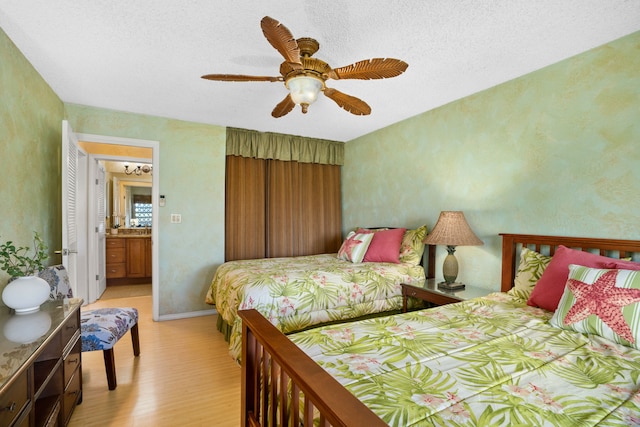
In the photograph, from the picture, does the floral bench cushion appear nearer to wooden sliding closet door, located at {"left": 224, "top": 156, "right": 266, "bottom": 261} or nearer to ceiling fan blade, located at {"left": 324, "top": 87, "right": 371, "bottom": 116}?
wooden sliding closet door, located at {"left": 224, "top": 156, "right": 266, "bottom": 261}

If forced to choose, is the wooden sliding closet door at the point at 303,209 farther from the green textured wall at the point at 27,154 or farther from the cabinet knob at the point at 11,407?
the cabinet knob at the point at 11,407

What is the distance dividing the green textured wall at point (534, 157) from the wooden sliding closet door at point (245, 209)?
5.95 ft

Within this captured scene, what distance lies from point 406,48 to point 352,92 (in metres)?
0.79

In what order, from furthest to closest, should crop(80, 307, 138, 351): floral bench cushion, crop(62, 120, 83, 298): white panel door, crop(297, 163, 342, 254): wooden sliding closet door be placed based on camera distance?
crop(297, 163, 342, 254): wooden sliding closet door
crop(62, 120, 83, 298): white panel door
crop(80, 307, 138, 351): floral bench cushion

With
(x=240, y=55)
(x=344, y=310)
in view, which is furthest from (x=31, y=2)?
(x=344, y=310)

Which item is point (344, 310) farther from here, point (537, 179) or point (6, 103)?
point (6, 103)

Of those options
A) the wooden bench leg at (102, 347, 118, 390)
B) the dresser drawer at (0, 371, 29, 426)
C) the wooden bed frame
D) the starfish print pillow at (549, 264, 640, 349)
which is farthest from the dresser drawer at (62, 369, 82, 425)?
the starfish print pillow at (549, 264, 640, 349)

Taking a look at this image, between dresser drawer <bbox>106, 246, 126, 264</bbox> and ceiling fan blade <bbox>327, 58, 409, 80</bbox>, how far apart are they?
505cm

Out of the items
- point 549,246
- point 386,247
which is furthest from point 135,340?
point 549,246

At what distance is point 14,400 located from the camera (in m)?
1.15

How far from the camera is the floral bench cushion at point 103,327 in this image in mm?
2105

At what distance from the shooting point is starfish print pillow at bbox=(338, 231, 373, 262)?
3.41m

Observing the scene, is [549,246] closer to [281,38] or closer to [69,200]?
[281,38]

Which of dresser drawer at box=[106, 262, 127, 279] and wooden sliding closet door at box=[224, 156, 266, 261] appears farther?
dresser drawer at box=[106, 262, 127, 279]
